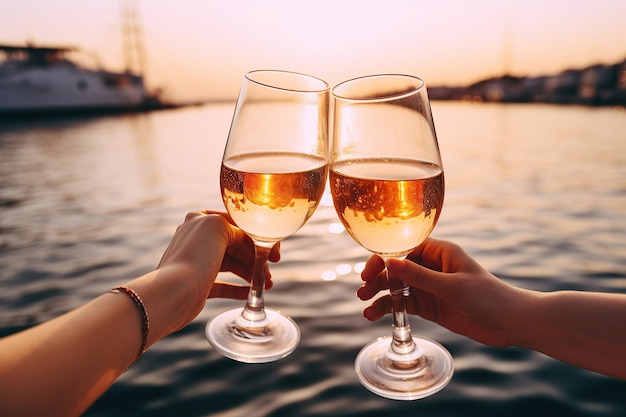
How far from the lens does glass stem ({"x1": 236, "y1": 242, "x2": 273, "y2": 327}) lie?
1786 millimetres

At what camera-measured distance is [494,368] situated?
7.20 ft

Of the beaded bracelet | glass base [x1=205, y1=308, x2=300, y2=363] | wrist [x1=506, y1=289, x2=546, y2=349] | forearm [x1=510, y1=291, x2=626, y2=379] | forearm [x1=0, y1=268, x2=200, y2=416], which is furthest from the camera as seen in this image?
glass base [x1=205, y1=308, x2=300, y2=363]

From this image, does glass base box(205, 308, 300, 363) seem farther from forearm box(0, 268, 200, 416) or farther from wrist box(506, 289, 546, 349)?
wrist box(506, 289, 546, 349)

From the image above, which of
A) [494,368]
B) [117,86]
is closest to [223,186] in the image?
[494,368]

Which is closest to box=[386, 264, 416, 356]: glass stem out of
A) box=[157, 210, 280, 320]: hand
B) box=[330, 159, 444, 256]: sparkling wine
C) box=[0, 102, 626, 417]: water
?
box=[330, 159, 444, 256]: sparkling wine

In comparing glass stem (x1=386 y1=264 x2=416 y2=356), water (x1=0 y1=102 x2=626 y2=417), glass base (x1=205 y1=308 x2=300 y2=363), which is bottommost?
water (x1=0 y1=102 x2=626 y2=417)

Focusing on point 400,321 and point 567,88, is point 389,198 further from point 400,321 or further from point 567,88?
point 567,88

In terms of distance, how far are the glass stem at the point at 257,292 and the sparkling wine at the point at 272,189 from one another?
15cm

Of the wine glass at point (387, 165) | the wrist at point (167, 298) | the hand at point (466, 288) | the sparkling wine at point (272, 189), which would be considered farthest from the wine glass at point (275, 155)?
the hand at point (466, 288)

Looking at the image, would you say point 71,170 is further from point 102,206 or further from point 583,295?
point 583,295

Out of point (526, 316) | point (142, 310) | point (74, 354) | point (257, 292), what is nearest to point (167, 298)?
point (142, 310)

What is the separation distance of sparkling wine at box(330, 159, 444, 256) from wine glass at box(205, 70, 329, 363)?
5.9 inches

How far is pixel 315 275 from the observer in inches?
135

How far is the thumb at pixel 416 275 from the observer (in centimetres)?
149
